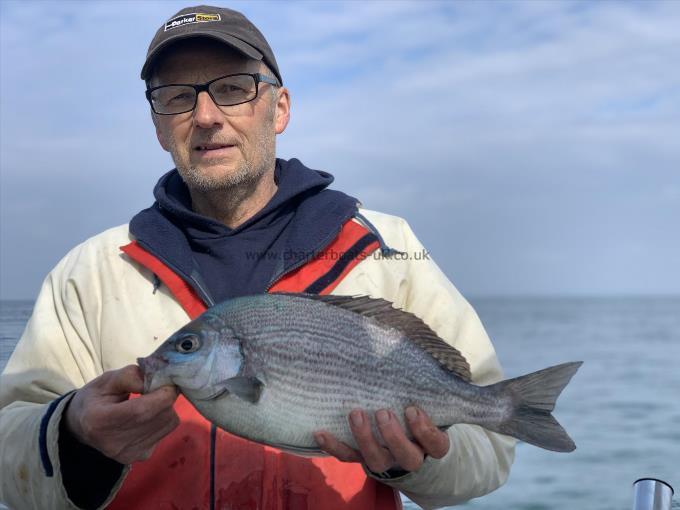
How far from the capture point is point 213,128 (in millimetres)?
3152

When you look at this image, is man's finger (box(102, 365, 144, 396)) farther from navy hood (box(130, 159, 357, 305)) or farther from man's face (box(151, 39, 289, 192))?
man's face (box(151, 39, 289, 192))

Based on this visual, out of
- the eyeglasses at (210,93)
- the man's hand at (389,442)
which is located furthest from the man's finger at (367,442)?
the eyeglasses at (210,93)

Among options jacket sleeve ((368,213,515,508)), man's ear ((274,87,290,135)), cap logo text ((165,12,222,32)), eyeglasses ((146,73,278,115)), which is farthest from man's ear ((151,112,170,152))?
jacket sleeve ((368,213,515,508))

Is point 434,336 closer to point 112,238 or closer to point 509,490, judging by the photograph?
point 112,238

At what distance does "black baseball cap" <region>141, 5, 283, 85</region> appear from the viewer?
3170mm

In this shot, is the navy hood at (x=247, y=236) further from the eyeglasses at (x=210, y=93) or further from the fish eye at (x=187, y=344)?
the fish eye at (x=187, y=344)

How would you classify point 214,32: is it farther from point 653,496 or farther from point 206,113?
point 653,496

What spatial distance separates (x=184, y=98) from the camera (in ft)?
10.6

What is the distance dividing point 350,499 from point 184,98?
1799mm

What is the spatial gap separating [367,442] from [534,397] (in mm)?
554

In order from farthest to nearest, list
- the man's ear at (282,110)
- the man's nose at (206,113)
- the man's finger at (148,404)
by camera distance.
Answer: the man's ear at (282,110) → the man's nose at (206,113) → the man's finger at (148,404)

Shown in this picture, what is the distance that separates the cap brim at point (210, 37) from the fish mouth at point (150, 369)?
1.53m

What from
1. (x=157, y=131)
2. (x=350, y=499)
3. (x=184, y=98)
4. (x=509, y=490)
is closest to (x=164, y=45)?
(x=184, y=98)

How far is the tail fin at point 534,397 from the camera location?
2.36 m
